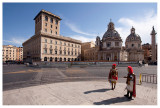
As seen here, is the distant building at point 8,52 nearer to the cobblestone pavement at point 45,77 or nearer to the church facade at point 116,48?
the church facade at point 116,48

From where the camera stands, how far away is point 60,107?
11.3ft

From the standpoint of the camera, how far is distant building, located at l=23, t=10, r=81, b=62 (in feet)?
128

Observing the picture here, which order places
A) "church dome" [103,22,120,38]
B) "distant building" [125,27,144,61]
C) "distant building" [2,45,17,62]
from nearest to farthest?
"distant building" [125,27,144,61]
"church dome" [103,22,120,38]
"distant building" [2,45,17,62]

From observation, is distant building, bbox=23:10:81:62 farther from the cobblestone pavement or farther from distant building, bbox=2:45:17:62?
distant building, bbox=2:45:17:62

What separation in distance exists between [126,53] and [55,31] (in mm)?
44224

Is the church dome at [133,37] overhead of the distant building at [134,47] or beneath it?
overhead

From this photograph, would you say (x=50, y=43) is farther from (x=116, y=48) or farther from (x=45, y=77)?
(x=116, y=48)

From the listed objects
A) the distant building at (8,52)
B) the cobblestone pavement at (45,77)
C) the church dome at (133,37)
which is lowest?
the cobblestone pavement at (45,77)

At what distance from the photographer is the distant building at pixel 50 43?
39.0m

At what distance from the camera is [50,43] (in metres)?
41.2

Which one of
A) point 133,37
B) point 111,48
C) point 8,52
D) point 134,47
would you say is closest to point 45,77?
point 111,48

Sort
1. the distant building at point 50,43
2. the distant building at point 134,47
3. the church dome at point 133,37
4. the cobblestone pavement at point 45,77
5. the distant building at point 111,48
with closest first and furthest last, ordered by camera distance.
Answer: the cobblestone pavement at point 45,77 → the distant building at point 50,43 → the distant building at point 111,48 → the distant building at point 134,47 → the church dome at point 133,37

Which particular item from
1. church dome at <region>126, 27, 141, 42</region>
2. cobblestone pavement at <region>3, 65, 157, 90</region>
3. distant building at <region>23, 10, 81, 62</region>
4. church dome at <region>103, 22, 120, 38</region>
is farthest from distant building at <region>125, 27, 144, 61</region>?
cobblestone pavement at <region>3, 65, 157, 90</region>

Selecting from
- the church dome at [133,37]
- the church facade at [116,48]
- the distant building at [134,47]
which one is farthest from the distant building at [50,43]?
the church dome at [133,37]
